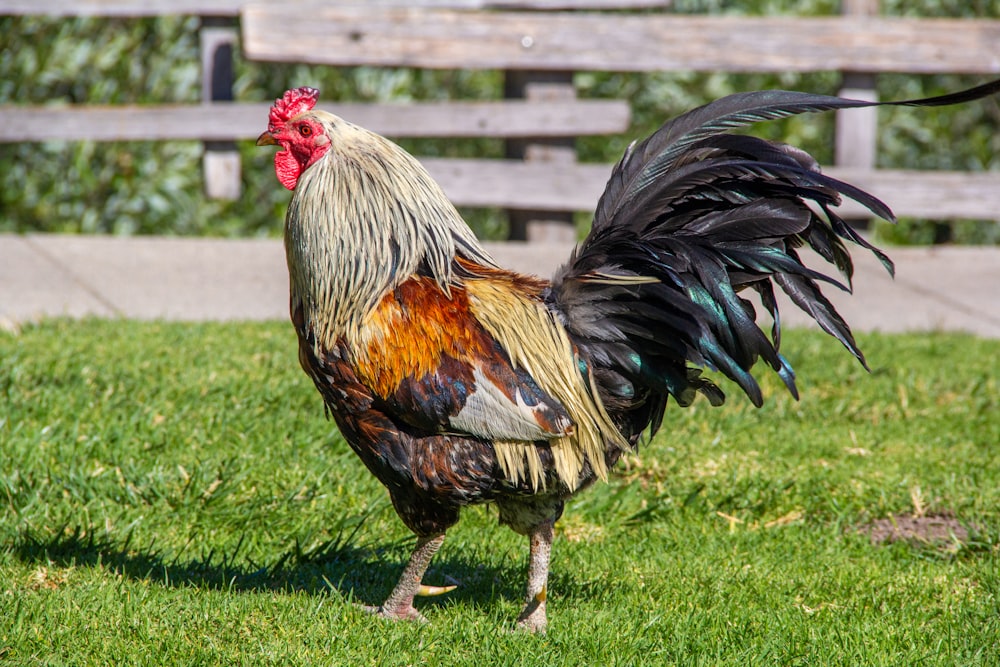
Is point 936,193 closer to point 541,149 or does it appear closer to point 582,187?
point 582,187

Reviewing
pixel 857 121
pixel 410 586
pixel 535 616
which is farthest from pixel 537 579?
pixel 857 121

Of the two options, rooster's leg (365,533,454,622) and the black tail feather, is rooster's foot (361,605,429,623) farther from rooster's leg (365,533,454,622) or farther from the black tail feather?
the black tail feather

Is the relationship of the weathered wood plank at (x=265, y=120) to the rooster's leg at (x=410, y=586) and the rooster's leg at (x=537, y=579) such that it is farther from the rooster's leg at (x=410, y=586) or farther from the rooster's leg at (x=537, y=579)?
the rooster's leg at (x=537, y=579)

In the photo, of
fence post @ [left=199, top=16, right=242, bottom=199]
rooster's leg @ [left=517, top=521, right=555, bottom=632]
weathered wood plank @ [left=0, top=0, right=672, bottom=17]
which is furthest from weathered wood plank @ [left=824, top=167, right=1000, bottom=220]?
rooster's leg @ [left=517, top=521, right=555, bottom=632]

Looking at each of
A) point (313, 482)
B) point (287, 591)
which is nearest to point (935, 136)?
point (313, 482)

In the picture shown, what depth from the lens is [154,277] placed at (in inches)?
348

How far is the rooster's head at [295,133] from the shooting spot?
3848 mm

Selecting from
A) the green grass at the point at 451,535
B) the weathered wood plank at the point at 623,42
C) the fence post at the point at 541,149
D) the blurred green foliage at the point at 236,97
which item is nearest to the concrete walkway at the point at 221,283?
the fence post at the point at 541,149

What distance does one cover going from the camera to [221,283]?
8812 mm

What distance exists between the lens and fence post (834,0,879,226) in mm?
10172

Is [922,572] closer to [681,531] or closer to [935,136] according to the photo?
[681,531]

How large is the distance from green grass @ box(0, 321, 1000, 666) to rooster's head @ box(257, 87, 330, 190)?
1.54 m

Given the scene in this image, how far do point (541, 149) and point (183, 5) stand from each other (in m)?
3.31

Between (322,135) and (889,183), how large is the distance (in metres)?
7.61
